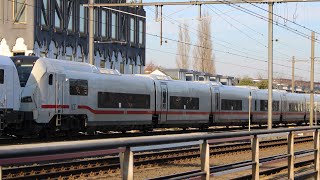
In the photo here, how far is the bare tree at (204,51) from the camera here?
75188 mm

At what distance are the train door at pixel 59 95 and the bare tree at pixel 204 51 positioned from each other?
49992mm

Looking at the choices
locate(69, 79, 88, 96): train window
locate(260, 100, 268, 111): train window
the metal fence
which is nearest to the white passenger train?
locate(69, 79, 88, 96): train window

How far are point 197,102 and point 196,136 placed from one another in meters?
28.5

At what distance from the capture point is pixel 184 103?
33250mm

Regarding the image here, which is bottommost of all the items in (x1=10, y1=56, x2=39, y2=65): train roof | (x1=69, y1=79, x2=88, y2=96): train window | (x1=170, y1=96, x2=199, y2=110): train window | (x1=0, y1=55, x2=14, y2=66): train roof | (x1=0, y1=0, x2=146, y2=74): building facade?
(x1=170, y1=96, x2=199, y2=110): train window

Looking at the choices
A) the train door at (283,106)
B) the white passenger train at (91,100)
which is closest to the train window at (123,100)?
the white passenger train at (91,100)

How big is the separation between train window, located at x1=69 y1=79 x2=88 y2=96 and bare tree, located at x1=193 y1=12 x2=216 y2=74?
159 ft

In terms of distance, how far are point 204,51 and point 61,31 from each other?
3654cm

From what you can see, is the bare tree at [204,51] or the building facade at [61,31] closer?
the building facade at [61,31]

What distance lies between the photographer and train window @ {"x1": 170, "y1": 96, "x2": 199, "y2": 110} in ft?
105

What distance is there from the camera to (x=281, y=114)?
4838cm

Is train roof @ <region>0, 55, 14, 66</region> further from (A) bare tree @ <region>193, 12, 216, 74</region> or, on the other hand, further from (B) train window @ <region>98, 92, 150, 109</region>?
(A) bare tree @ <region>193, 12, 216, 74</region>

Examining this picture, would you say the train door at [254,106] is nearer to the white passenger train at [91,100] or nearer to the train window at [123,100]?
the white passenger train at [91,100]

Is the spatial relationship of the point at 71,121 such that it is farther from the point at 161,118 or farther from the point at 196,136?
the point at 196,136
